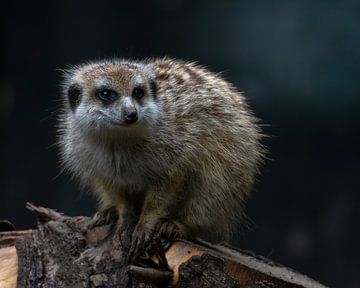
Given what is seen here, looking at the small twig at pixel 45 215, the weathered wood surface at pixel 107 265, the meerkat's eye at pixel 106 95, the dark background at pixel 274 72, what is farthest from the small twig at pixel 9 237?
the dark background at pixel 274 72

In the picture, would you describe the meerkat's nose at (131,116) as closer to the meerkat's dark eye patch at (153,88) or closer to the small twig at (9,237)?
the meerkat's dark eye patch at (153,88)

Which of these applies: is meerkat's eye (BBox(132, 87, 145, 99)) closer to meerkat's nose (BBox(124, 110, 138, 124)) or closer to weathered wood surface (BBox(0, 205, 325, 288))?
meerkat's nose (BBox(124, 110, 138, 124))

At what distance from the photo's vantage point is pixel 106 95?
3.15 metres

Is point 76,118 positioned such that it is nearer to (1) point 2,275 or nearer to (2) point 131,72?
(2) point 131,72

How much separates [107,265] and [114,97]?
2.40 feet

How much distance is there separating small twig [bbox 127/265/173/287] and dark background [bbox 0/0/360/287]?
176 cm

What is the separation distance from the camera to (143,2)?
4.35 metres

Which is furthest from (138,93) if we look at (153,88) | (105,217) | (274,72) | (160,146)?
(274,72)

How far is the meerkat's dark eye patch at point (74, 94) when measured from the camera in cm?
327

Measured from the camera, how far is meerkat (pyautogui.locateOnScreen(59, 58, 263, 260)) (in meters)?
3.12

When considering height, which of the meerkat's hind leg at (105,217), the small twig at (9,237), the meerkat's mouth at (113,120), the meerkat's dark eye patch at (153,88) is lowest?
the small twig at (9,237)

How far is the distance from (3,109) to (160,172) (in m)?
1.75

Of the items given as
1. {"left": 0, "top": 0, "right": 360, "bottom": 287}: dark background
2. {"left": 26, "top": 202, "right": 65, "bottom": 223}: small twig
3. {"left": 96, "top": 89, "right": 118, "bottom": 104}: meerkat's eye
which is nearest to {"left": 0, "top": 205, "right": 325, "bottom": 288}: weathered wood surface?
{"left": 26, "top": 202, "right": 65, "bottom": 223}: small twig

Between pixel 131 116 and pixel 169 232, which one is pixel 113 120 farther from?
pixel 169 232
